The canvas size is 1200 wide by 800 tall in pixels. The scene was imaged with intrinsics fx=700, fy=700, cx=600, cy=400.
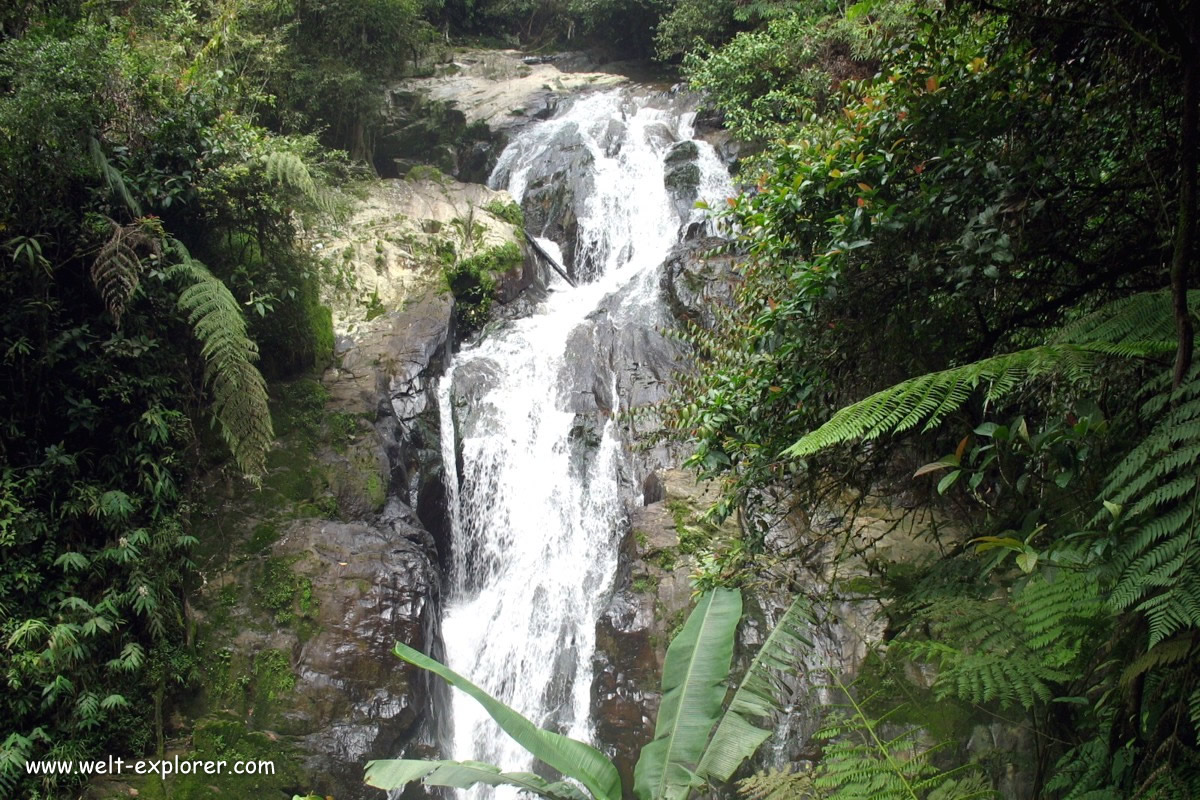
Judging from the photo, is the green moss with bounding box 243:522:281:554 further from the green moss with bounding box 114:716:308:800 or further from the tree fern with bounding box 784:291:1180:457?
the tree fern with bounding box 784:291:1180:457

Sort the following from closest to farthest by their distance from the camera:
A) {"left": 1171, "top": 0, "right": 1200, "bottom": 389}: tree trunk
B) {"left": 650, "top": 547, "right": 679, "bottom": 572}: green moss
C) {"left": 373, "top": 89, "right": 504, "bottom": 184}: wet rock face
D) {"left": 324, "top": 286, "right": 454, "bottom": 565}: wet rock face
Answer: {"left": 1171, "top": 0, "right": 1200, "bottom": 389}: tree trunk, {"left": 650, "top": 547, "right": 679, "bottom": 572}: green moss, {"left": 324, "top": 286, "right": 454, "bottom": 565}: wet rock face, {"left": 373, "top": 89, "right": 504, "bottom": 184}: wet rock face

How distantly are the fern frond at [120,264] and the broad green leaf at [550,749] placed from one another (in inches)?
211

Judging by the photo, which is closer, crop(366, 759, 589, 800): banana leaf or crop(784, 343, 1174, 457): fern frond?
crop(784, 343, 1174, 457): fern frond

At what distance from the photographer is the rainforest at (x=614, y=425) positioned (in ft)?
7.38

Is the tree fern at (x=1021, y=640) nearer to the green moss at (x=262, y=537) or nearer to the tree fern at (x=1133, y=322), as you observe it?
the tree fern at (x=1133, y=322)

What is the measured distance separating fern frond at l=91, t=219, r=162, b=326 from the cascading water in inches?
172

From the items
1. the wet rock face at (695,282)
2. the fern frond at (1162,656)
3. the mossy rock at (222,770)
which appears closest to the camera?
the fern frond at (1162,656)

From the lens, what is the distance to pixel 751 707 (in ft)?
8.83

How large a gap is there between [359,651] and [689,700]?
5038 millimetres

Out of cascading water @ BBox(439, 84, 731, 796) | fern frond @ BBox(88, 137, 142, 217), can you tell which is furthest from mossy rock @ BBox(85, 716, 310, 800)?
fern frond @ BBox(88, 137, 142, 217)

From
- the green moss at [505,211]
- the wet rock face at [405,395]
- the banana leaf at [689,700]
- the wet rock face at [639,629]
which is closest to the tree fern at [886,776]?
the banana leaf at [689,700]

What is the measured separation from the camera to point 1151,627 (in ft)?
5.16

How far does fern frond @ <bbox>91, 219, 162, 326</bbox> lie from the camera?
6.10 meters

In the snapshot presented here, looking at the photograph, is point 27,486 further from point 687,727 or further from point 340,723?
point 687,727
